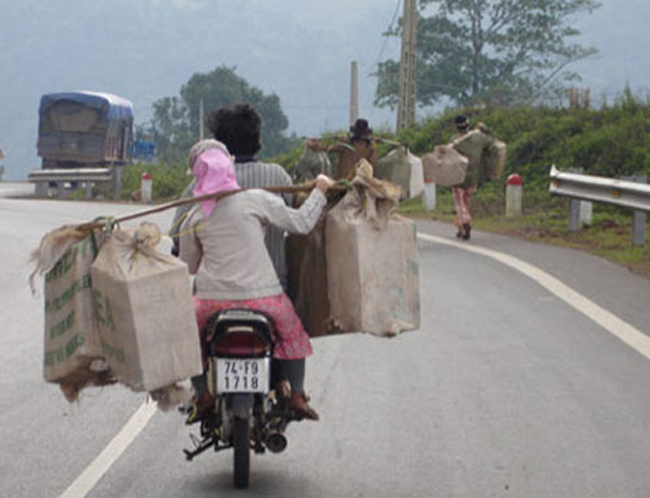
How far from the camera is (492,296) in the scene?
43.9ft

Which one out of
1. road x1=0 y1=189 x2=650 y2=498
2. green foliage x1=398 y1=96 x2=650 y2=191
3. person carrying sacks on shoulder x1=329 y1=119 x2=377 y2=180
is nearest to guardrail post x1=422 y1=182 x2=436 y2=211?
green foliage x1=398 y1=96 x2=650 y2=191

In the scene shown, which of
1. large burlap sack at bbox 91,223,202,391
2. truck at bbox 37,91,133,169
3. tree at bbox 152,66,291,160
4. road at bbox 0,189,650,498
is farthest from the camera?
tree at bbox 152,66,291,160

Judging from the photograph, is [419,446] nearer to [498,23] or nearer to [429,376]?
[429,376]

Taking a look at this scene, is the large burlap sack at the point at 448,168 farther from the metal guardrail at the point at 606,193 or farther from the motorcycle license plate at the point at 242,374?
the motorcycle license plate at the point at 242,374

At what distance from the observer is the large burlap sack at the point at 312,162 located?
8.92 metres

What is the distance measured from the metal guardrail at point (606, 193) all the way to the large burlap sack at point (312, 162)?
8.21 metres

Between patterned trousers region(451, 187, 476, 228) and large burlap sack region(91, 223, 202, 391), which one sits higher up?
large burlap sack region(91, 223, 202, 391)

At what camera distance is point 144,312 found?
5863mm

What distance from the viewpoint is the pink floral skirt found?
6.45 m

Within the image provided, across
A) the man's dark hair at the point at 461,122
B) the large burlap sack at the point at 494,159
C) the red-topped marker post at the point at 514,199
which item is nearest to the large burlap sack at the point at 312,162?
the man's dark hair at the point at 461,122

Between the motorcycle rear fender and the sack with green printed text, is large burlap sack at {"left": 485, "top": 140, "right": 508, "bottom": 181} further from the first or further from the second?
the sack with green printed text

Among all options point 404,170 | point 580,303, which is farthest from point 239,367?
point 580,303

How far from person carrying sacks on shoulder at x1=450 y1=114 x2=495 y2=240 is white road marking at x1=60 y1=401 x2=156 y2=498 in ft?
38.0

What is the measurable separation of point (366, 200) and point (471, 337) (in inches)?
181
